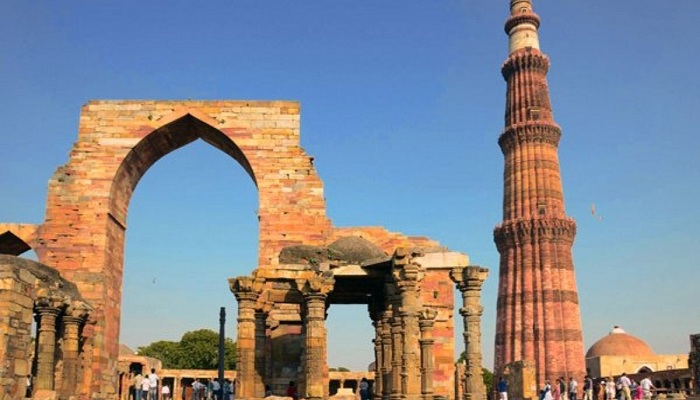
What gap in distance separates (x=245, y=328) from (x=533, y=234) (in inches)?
1195

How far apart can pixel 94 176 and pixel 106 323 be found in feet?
13.3

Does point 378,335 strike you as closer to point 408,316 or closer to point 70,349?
point 408,316

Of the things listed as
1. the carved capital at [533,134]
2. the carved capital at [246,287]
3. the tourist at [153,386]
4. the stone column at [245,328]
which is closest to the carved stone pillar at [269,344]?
the stone column at [245,328]

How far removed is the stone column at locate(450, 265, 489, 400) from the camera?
1283 cm

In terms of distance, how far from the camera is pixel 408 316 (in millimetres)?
11703

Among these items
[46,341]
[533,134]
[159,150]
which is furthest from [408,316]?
[533,134]

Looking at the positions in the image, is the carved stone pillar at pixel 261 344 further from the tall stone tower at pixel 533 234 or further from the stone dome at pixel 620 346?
the stone dome at pixel 620 346

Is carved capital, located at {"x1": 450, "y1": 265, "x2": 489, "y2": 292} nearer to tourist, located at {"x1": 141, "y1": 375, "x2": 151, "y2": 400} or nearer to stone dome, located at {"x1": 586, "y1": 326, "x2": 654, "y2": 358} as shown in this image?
tourist, located at {"x1": 141, "y1": 375, "x2": 151, "y2": 400}

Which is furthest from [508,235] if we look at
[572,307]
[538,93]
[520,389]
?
[520,389]

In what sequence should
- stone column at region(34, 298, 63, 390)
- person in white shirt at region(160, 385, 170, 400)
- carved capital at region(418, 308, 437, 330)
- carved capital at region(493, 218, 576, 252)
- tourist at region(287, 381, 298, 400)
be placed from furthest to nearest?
carved capital at region(493, 218, 576, 252)
person in white shirt at region(160, 385, 170, 400)
stone column at region(34, 298, 63, 390)
tourist at region(287, 381, 298, 400)
carved capital at region(418, 308, 437, 330)

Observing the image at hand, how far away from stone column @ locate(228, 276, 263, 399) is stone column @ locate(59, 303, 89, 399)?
5.47 metres

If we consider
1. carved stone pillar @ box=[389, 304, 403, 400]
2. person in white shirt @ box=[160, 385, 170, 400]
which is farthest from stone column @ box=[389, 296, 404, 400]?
person in white shirt @ box=[160, 385, 170, 400]

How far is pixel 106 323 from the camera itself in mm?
18594

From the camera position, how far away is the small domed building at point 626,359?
42094 millimetres
